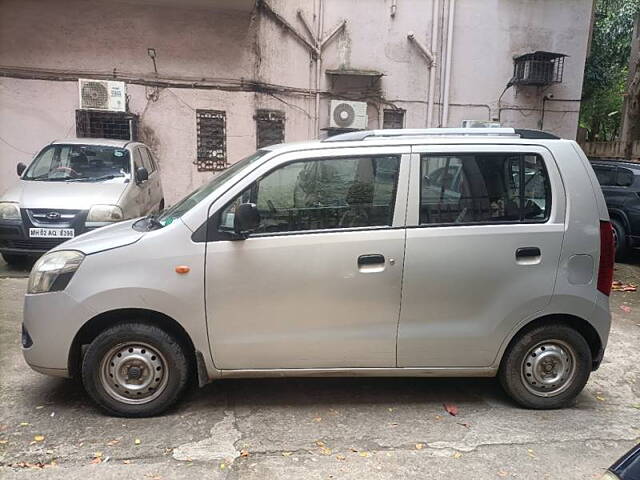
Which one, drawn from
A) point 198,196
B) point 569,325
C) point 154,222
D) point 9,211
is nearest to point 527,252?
point 569,325

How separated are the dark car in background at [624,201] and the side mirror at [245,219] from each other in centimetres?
767

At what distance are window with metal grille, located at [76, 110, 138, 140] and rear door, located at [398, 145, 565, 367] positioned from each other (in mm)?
8484

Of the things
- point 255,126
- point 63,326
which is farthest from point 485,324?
point 255,126

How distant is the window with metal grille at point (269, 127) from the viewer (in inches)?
426

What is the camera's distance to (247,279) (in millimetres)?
3168

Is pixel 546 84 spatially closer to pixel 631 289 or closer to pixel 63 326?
pixel 631 289

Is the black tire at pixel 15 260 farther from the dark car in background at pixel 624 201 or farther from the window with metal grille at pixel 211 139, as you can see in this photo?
the dark car in background at pixel 624 201

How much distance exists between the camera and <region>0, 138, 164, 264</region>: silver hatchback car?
627cm

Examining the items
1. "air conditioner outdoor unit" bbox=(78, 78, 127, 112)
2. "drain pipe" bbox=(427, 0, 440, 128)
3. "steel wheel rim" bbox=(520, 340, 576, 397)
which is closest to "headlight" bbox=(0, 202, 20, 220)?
"air conditioner outdoor unit" bbox=(78, 78, 127, 112)

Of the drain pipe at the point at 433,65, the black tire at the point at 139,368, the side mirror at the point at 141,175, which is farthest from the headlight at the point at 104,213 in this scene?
the drain pipe at the point at 433,65

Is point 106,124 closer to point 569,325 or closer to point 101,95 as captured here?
point 101,95

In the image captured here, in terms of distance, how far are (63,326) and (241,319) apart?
43.0 inches

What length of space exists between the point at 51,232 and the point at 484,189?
5250 millimetres

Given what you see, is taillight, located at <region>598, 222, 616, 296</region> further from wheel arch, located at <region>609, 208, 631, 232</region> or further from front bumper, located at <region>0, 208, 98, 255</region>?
wheel arch, located at <region>609, 208, 631, 232</region>
